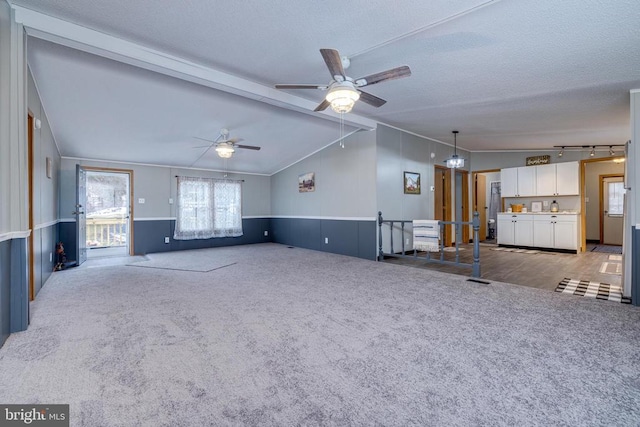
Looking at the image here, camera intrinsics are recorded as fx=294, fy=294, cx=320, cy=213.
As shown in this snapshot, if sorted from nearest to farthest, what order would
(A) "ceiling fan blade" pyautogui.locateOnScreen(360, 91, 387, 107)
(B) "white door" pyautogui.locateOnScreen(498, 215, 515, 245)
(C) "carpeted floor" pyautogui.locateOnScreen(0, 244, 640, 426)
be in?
(C) "carpeted floor" pyautogui.locateOnScreen(0, 244, 640, 426) < (A) "ceiling fan blade" pyautogui.locateOnScreen(360, 91, 387, 107) < (B) "white door" pyautogui.locateOnScreen(498, 215, 515, 245)

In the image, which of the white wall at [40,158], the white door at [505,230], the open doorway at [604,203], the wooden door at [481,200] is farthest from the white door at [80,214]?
the open doorway at [604,203]

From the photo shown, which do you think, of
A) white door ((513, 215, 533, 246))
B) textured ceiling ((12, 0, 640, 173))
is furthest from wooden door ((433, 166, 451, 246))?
textured ceiling ((12, 0, 640, 173))

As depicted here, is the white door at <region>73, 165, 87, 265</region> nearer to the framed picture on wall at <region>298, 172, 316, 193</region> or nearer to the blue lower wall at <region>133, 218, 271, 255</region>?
the blue lower wall at <region>133, 218, 271, 255</region>

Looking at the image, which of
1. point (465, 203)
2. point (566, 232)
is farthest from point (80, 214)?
point (566, 232)

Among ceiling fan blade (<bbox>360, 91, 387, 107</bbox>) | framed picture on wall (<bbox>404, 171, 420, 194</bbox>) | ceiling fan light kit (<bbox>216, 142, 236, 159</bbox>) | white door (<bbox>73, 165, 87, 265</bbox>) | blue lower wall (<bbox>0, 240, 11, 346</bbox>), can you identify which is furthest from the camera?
framed picture on wall (<bbox>404, 171, 420, 194</bbox>)

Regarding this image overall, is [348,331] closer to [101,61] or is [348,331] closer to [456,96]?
[456,96]

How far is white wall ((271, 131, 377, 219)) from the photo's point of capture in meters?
5.98

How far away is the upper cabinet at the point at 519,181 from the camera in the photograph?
293 inches

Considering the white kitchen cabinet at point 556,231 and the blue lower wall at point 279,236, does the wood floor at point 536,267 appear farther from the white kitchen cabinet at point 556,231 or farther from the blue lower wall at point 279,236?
the blue lower wall at point 279,236

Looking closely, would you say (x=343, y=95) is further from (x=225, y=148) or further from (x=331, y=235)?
(x=331, y=235)

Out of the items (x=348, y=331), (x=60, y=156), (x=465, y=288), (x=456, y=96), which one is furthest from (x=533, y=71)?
(x=60, y=156)

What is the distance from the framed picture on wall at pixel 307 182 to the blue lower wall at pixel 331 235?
0.79 meters

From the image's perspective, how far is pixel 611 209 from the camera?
27.2ft

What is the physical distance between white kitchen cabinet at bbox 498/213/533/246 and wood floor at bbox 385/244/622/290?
2.40 feet
